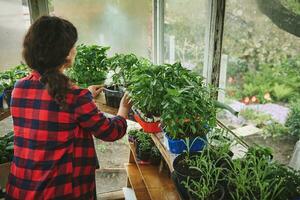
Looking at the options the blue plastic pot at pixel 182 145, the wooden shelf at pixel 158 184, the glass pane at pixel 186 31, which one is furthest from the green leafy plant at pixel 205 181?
the glass pane at pixel 186 31

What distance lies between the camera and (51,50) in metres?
1.18

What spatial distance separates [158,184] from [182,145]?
1.36 ft

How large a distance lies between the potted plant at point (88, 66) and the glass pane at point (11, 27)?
59 centimetres

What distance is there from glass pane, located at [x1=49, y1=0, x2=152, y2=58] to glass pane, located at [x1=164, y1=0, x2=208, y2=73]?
201 millimetres

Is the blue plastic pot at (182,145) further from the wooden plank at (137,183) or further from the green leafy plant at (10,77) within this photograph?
the green leafy plant at (10,77)

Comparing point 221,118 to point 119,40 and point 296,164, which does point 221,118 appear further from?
point 119,40

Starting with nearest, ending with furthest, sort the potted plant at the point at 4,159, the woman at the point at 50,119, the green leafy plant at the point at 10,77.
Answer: the woman at the point at 50,119
the potted plant at the point at 4,159
the green leafy plant at the point at 10,77

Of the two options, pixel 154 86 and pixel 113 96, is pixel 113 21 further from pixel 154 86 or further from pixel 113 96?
pixel 154 86

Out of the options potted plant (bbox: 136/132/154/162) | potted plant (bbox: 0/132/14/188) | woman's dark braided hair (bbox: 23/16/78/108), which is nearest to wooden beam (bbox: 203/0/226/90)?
potted plant (bbox: 136/132/154/162)

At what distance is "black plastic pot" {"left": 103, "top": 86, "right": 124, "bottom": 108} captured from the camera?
78.6 inches

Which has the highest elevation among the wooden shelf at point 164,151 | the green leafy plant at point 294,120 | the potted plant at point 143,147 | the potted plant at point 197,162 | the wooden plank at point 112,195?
the green leafy plant at point 294,120

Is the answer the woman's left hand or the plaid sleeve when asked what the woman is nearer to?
the plaid sleeve

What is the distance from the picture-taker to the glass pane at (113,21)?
2.47m

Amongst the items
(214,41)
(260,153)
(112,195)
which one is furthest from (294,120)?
(112,195)
